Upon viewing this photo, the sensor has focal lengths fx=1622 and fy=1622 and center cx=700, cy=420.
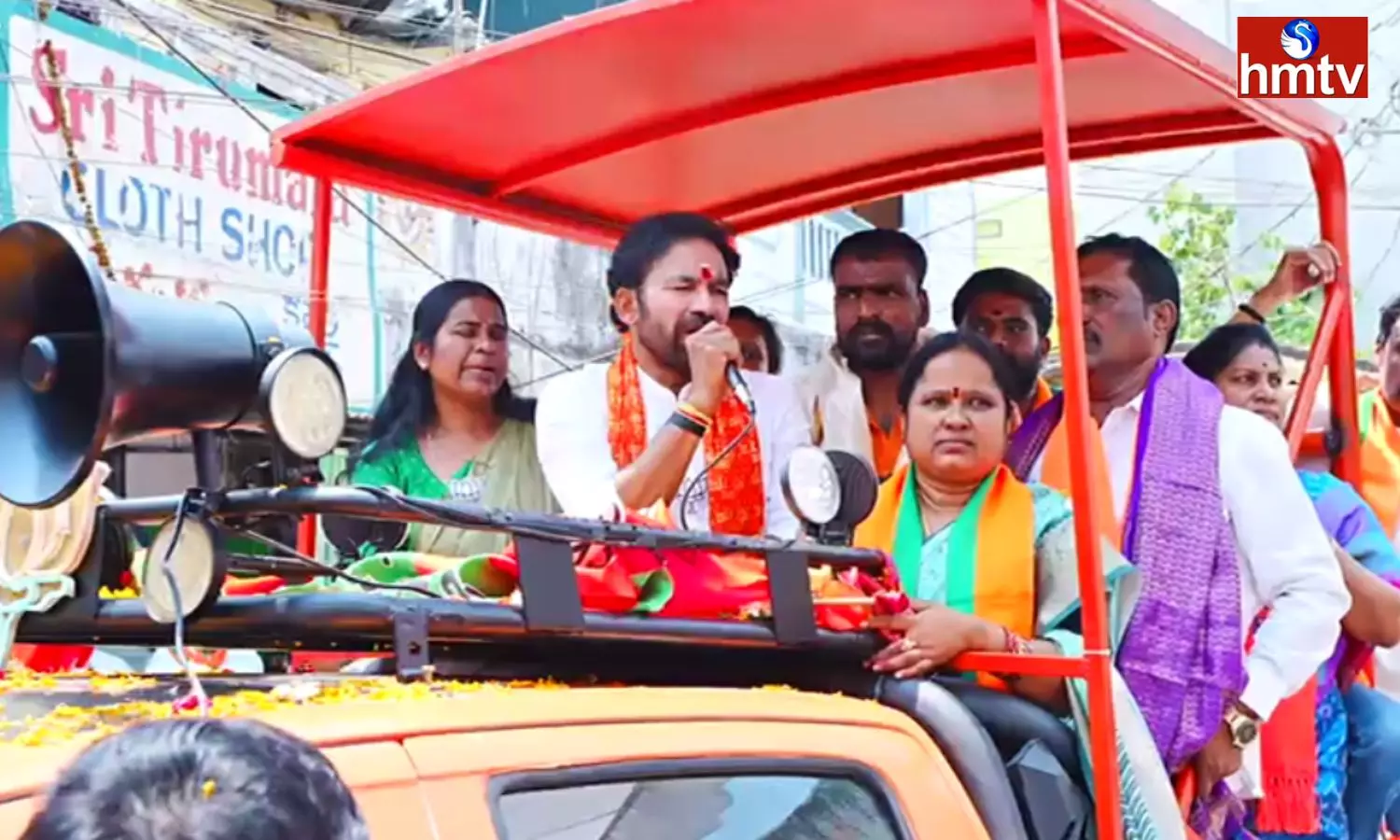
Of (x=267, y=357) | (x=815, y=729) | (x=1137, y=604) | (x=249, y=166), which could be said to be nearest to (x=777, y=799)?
(x=815, y=729)

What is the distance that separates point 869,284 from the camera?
14.3 feet

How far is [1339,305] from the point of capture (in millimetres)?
4117

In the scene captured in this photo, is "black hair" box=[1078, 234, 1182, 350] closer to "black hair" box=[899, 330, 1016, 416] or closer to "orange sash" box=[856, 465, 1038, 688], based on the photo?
"black hair" box=[899, 330, 1016, 416]

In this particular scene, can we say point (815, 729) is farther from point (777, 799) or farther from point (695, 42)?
point (695, 42)

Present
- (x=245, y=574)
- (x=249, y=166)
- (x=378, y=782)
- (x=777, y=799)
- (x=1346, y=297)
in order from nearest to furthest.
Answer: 1. (x=378, y=782)
2. (x=777, y=799)
3. (x=245, y=574)
4. (x=1346, y=297)
5. (x=249, y=166)

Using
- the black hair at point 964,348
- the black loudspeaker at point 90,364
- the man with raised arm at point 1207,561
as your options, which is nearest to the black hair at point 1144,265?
the man with raised arm at point 1207,561

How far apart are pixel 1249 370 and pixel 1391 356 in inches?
38.8

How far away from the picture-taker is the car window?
1627mm

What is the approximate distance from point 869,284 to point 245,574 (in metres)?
2.35

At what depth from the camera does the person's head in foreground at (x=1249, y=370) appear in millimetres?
4199

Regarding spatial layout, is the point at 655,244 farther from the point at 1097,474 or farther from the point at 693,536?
the point at 693,536

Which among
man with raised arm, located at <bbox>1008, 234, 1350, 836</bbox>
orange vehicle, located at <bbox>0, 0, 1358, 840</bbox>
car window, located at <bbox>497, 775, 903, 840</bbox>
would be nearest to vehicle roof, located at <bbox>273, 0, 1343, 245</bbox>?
orange vehicle, located at <bbox>0, 0, 1358, 840</bbox>

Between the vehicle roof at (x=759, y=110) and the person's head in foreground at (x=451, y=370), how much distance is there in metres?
0.31

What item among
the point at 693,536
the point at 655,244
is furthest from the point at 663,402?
the point at 693,536
